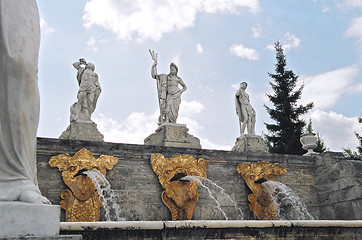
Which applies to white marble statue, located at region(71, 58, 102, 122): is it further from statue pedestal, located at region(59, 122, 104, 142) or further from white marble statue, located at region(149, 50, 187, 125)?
white marble statue, located at region(149, 50, 187, 125)

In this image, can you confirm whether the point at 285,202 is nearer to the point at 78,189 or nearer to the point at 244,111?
the point at 244,111

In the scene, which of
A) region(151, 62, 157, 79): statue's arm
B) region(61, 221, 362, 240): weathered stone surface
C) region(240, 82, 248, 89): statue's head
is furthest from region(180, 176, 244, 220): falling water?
region(240, 82, 248, 89): statue's head

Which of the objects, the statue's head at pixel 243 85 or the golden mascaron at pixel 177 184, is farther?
the statue's head at pixel 243 85

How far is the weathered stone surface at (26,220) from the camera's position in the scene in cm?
226

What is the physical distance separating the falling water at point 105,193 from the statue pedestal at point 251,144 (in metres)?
5.13

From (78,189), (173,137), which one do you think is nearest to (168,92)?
(173,137)

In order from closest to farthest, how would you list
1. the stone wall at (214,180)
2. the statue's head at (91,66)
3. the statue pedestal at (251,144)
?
1. the stone wall at (214,180)
2. the statue's head at (91,66)
3. the statue pedestal at (251,144)

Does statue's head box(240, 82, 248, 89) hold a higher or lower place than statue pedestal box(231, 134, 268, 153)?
higher

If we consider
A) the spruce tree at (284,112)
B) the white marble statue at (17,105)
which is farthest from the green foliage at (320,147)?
the white marble statue at (17,105)

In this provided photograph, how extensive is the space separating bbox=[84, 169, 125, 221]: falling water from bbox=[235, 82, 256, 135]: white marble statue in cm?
573

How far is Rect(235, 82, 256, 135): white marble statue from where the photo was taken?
12180mm

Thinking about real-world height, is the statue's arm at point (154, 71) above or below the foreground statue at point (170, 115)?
above

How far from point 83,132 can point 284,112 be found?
16.6 m

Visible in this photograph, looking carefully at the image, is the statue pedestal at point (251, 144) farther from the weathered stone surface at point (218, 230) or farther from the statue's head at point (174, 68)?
the weathered stone surface at point (218, 230)
